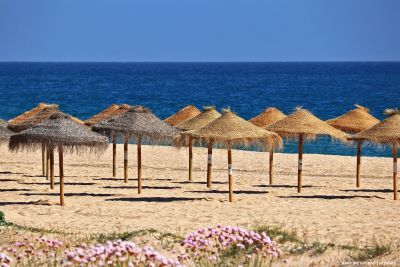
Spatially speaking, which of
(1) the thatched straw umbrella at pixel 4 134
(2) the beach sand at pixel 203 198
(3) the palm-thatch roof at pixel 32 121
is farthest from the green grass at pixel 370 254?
(3) the palm-thatch roof at pixel 32 121

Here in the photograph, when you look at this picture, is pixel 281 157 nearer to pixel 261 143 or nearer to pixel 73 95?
pixel 261 143

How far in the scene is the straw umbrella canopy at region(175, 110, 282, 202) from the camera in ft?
59.1

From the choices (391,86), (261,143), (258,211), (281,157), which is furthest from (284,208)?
(391,86)

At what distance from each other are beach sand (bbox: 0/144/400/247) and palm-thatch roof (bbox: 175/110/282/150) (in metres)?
1.45

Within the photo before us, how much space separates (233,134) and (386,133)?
383 centimetres

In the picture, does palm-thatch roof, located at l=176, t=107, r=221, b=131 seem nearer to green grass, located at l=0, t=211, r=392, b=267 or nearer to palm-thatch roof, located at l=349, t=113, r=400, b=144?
palm-thatch roof, located at l=349, t=113, r=400, b=144

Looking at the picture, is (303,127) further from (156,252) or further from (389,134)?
(156,252)

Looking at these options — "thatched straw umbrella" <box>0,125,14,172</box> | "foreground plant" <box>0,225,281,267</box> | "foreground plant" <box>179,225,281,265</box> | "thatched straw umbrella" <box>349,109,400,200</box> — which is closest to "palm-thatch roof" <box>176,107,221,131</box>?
"thatched straw umbrella" <box>349,109,400,200</box>

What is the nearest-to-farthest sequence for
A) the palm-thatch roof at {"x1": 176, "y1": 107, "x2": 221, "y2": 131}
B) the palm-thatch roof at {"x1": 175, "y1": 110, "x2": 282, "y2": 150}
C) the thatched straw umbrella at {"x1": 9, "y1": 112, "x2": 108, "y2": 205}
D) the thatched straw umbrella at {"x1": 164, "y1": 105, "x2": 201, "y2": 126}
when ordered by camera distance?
the thatched straw umbrella at {"x1": 9, "y1": 112, "x2": 108, "y2": 205}, the palm-thatch roof at {"x1": 175, "y1": 110, "x2": 282, "y2": 150}, the palm-thatch roof at {"x1": 176, "y1": 107, "x2": 221, "y2": 131}, the thatched straw umbrella at {"x1": 164, "y1": 105, "x2": 201, "y2": 126}

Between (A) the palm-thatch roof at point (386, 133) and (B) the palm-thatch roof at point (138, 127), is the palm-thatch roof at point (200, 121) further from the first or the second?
(A) the palm-thatch roof at point (386, 133)

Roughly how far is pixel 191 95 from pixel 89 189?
6908 cm

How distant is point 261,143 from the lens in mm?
18891

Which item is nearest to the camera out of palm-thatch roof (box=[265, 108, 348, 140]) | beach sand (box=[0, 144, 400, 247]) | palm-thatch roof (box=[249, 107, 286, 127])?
beach sand (box=[0, 144, 400, 247])

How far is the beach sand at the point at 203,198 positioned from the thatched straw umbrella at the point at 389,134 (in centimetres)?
116
